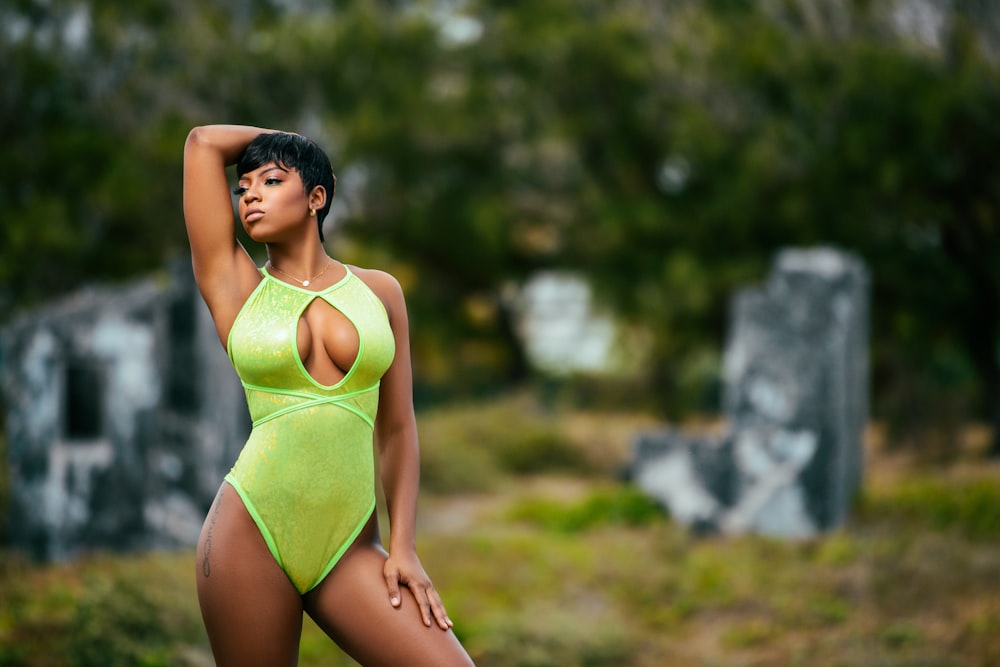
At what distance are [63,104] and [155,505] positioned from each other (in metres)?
5.29

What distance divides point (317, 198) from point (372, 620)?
968mm

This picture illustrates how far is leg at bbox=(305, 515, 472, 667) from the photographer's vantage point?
2.62 metres

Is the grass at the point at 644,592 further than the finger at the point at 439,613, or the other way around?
the grass at the point at 644,592

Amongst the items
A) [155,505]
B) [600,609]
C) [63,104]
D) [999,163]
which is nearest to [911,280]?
[999,163]

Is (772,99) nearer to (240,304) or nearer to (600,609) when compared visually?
(600,609)

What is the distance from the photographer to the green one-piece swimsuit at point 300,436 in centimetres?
269

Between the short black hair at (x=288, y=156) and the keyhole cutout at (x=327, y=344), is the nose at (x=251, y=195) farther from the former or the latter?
the keyhole cutout at (x=327, y=344)

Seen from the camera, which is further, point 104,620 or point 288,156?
point 104,620

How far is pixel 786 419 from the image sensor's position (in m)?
9.04

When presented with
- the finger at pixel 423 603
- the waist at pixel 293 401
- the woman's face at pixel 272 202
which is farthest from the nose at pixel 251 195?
the finger at pixel 423 603

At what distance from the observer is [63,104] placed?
39.2 feet

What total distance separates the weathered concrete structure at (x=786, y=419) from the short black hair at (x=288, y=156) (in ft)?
22.1

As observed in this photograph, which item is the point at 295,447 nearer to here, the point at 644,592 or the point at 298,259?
the point at 298,259

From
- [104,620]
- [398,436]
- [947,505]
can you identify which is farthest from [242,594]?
[947,505]
